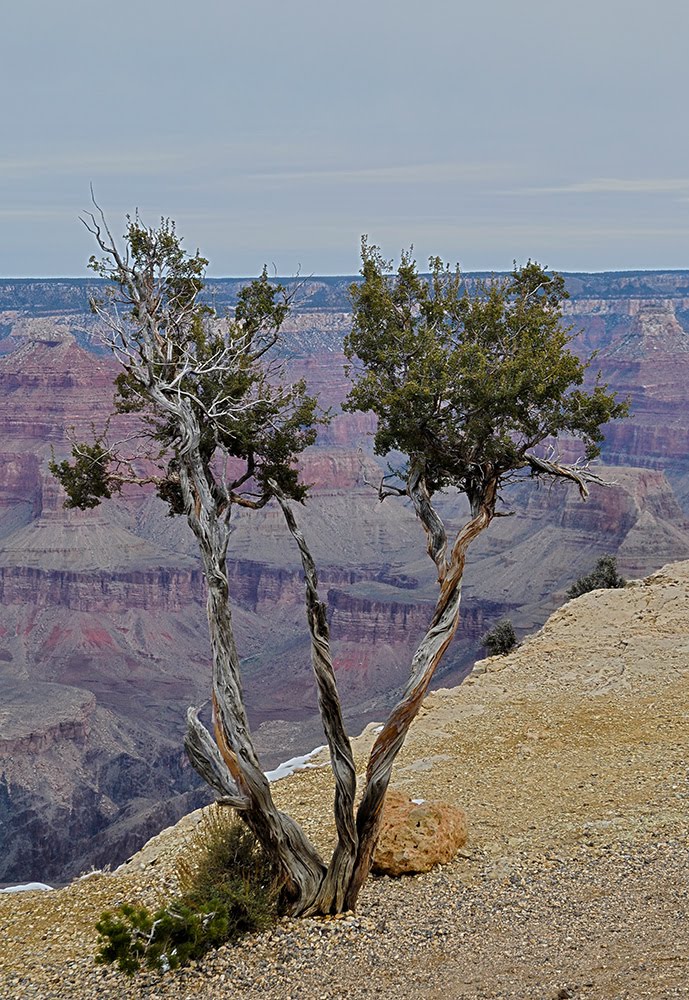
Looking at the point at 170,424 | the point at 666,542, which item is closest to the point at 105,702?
the point at 666,542

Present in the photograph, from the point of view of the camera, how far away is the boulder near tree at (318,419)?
12.5 meters

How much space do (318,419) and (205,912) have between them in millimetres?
6532

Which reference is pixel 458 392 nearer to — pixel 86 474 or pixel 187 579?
pixel 86 474

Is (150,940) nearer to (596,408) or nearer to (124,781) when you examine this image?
(596,408)

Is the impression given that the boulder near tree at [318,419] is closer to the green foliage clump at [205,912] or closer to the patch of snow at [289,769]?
the green foliage clump at [205,912]

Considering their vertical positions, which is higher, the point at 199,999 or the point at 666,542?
the point at 199,999

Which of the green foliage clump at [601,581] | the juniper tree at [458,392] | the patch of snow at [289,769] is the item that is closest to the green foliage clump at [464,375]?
the juniper tree at [458,392]

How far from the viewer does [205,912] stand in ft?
38.1

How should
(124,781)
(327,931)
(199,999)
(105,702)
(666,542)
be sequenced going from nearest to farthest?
(199,999) → (327,931) → (124,781) → (105,702) → (666,542)

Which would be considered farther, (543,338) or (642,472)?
(642,472)

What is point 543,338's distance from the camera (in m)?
14.8

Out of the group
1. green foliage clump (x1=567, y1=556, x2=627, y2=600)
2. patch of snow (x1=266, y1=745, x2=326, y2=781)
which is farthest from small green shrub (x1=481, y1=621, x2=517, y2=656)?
patch of snow (x1=266, y1=745, x2=326, y2=781)

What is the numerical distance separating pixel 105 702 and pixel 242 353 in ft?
238

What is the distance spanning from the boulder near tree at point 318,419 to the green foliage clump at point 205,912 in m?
0.41
